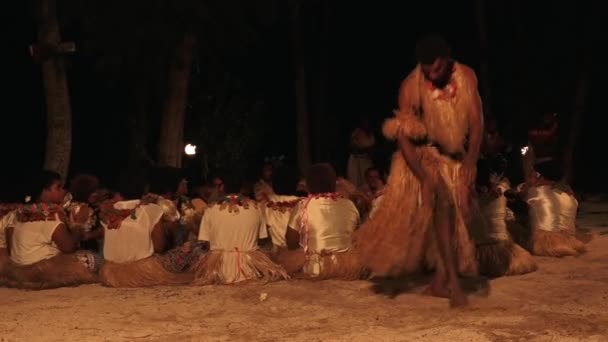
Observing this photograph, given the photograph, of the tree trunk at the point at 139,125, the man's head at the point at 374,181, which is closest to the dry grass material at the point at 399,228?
the man's head at the point at 374,181

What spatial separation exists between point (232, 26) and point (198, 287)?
562 cm

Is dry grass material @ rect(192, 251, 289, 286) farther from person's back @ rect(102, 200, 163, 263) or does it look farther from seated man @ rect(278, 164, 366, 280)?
person's back @ rect(102, 200, 163, 263)

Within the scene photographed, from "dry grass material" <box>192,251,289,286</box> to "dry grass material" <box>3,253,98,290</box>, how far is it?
778 millimetres

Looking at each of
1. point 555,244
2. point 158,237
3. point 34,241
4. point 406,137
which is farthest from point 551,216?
point 34,241

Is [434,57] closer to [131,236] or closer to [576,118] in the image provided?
[131,236]

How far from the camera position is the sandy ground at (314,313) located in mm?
4668

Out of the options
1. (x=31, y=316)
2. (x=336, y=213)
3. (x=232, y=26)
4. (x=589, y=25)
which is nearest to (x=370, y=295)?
(x=336, y=213)

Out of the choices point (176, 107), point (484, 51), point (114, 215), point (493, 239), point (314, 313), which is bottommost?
point (314, 313)

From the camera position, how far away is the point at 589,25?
14648mm

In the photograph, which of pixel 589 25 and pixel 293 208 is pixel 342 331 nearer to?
pixel 293 208

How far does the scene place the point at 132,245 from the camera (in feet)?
21.0

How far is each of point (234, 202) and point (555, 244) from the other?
2.62 meters

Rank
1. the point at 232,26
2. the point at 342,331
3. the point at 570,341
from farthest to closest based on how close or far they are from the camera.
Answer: the point at 232,26, the point at 342,331, the point at 570,341

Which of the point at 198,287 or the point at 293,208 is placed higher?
the point at 293,208
